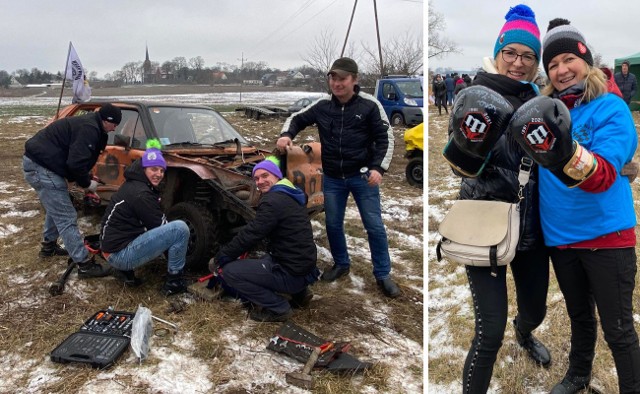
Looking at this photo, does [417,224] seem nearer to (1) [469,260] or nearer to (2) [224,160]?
(2) [224,160]

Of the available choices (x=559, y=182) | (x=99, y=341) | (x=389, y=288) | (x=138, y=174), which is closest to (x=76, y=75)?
(x=138, y=174)

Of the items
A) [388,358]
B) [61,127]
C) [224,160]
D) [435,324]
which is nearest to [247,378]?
[388,358]

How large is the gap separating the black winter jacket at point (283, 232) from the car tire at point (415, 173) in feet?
16.5

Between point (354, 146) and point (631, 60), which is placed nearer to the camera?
point (354, 146)

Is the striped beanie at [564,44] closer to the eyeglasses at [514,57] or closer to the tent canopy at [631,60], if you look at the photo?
the eyeglasses at [514,57]

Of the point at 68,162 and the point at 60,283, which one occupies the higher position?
the point at 68,162

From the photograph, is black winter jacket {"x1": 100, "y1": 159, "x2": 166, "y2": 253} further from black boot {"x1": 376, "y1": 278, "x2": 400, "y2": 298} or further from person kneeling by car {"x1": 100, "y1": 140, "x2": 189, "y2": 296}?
black boot {"x1": 376, "y1": 278, "x2": 400, "y2": 298}

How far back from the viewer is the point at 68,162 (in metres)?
4.32

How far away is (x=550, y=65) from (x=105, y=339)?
2.96 meters

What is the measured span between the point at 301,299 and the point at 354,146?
1289 mm

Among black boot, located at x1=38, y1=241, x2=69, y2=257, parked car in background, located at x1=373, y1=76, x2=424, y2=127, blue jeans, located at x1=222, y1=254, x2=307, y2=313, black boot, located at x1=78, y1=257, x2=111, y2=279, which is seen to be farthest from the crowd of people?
parked car in background, located at x1=373, y1=76, x2=424, y2=127

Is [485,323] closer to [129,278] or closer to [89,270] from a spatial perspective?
[129,278]

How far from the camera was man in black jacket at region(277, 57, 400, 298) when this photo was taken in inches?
160

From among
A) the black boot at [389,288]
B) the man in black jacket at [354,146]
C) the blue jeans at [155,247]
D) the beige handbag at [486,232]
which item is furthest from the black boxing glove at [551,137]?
the blue jeans at [155,247]
